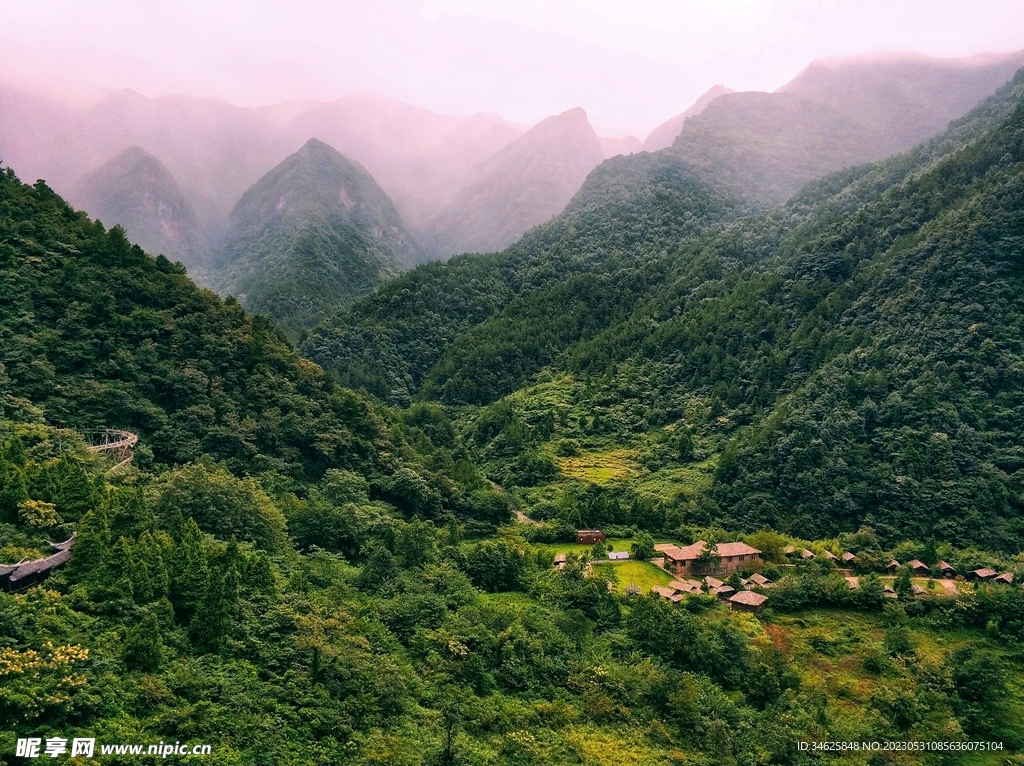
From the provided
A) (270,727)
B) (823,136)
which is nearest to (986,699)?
(270,727)

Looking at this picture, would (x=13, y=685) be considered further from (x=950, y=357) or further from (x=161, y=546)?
(x=950, y=357)

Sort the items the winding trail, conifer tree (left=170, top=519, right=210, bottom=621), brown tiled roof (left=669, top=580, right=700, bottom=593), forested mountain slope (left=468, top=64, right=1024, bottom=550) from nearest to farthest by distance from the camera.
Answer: conifer tree (left=170, top=519, right=210, bottom=621) → the winding trail → brown tiled roof (left=669, top=580, right=700, bottom=593) → forested mountain slope (left=468, top=64, right=1024, bottom=550)

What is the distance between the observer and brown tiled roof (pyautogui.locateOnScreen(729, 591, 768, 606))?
108 ft

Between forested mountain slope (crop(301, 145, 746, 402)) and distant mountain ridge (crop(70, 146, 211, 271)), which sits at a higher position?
distant mountain ridge (crop(70, 146, 211, 271))

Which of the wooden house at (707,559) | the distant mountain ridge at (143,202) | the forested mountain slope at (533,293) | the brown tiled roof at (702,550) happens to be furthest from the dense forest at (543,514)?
the distant mountain ridge at (143,202)

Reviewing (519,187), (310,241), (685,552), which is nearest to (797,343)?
(685,552)

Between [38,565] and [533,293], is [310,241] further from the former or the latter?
[38,565]

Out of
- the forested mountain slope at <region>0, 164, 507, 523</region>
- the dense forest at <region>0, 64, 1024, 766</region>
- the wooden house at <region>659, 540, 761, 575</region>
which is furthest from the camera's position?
the wooden house at <region>659, 540, 761, 575</region>

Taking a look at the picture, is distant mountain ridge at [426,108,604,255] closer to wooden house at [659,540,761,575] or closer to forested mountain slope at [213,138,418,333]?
forested mountain slope at [213,138,418,333]

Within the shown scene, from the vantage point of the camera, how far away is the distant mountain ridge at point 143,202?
135 m

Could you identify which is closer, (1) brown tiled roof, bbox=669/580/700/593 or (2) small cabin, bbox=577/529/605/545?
(1) brown tiled roof, bbox=669/580/700/593

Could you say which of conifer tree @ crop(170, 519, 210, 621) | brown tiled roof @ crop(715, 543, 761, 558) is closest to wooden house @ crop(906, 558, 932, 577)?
brown tiled roof @ crop(715, 543, 761, 558)

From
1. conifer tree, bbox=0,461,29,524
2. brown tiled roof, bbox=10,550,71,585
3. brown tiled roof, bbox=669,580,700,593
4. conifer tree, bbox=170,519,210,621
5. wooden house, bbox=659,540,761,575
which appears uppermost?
conifer tree, bbox=0,461,29,524

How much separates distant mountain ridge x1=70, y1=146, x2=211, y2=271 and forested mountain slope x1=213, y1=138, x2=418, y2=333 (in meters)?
8.37
